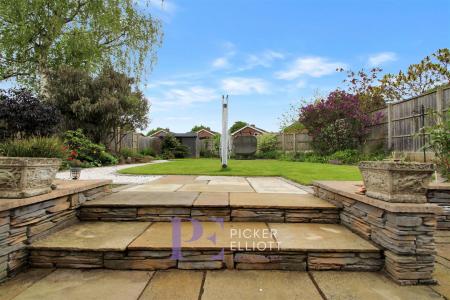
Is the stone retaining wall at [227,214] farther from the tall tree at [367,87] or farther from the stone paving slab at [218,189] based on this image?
the tall tree at [367,87]

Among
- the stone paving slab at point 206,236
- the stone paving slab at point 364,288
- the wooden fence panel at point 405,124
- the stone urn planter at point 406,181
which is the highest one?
the wooden fence panel at point 405,124

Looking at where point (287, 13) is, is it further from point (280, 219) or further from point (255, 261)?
point (255, 261)

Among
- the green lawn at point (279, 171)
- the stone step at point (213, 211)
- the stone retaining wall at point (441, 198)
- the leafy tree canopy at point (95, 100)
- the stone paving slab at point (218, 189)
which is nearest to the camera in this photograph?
the stone step at point (213, 211)

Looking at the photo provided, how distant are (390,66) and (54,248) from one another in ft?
55.5

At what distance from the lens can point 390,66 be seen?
13992 mm

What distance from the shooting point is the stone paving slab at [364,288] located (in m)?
1.54

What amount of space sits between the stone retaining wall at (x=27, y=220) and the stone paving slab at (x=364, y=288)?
2.14 meters

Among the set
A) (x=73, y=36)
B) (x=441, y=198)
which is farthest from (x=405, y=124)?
(x=73, y=36)

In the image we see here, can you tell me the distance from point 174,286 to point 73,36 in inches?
467

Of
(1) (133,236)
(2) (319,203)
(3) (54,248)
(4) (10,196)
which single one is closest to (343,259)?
(2) (319,203)

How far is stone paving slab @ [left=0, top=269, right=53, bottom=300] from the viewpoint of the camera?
154cm

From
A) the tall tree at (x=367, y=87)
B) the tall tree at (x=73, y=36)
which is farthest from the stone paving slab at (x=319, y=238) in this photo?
the tall tree at (x=367, y=87)

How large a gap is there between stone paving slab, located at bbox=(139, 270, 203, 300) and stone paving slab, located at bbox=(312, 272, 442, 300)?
83cm

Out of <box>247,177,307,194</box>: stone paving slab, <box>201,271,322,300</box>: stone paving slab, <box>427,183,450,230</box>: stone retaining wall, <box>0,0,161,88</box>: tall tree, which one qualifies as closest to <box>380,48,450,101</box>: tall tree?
<box>247,177,307,194</box>: stone paving slab
